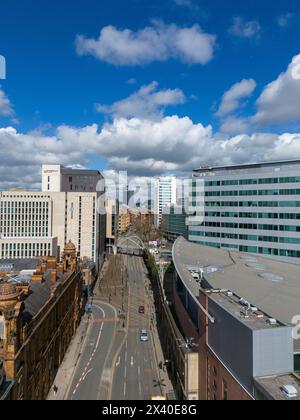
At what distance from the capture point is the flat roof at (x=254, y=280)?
25609mm

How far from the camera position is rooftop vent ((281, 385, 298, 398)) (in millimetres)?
16156

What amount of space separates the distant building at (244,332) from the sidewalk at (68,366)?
15.8 m

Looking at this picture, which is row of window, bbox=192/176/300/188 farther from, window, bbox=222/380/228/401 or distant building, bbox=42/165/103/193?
distant building, bbox=42/165/103/193

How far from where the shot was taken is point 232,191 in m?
70.2

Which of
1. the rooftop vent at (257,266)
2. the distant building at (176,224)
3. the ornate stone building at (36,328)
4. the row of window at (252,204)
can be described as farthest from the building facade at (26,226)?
the distant building at (176,224)

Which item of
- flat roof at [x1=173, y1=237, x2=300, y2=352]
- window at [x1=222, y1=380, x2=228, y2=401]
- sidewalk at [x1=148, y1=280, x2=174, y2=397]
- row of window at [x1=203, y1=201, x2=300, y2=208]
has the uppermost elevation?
row of window at [x1=203, y1=201, x2=300, y2=208]

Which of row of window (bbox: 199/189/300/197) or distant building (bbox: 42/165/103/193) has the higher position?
distant building (bbox: 42/165/103/193)

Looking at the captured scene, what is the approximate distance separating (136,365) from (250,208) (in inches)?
1550

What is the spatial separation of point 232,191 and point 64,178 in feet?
243

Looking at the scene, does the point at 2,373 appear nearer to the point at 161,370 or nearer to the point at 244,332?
the point at 244,332

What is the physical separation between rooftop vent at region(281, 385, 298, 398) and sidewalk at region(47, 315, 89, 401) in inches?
1096

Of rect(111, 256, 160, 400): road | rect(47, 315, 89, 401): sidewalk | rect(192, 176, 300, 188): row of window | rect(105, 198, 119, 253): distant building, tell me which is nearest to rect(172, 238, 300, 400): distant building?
rect(111, 256, 160, 400): road

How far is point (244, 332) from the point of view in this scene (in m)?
19.7

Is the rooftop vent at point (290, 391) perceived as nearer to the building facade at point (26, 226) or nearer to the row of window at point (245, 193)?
the row of window at point (245, 193)
